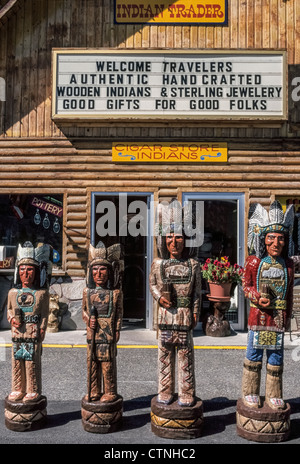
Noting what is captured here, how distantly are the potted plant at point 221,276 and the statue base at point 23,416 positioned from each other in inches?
191

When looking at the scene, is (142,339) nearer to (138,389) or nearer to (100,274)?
(138,389)

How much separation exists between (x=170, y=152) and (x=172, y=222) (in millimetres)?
4721

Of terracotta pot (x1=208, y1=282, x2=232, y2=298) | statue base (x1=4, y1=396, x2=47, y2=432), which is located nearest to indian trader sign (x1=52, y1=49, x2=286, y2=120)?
terracotta pot (x1=208, y1=282, x2=232, y2=298)

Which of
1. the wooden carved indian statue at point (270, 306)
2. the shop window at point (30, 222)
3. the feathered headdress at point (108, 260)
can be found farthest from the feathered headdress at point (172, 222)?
the shop window at point (30, 222)

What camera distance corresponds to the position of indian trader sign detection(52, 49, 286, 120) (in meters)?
8.76

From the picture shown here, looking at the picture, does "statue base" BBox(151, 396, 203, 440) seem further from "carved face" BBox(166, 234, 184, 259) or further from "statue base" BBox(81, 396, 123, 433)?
"carved face" BBox(166, 234, 184, 259)

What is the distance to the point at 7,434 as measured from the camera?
4.35 meters

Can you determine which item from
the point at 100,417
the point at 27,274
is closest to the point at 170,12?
the point at 27,274

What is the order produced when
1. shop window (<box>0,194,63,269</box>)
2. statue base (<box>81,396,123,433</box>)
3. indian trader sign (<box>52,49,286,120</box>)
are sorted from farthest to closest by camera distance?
shop window (<box>0,194,63,269</box>)
indian trader sign (<box>52,49,286,120</box>)
statue base (<box>81,396,123,433</box>)

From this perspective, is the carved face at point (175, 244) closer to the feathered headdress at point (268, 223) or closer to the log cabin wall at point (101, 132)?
the feathered headdress at point (268, 223)

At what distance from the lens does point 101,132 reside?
916cm

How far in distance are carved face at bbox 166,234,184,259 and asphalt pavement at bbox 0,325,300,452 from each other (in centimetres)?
182

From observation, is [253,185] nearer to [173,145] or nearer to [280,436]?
[173,145]

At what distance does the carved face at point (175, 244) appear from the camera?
182 inches
